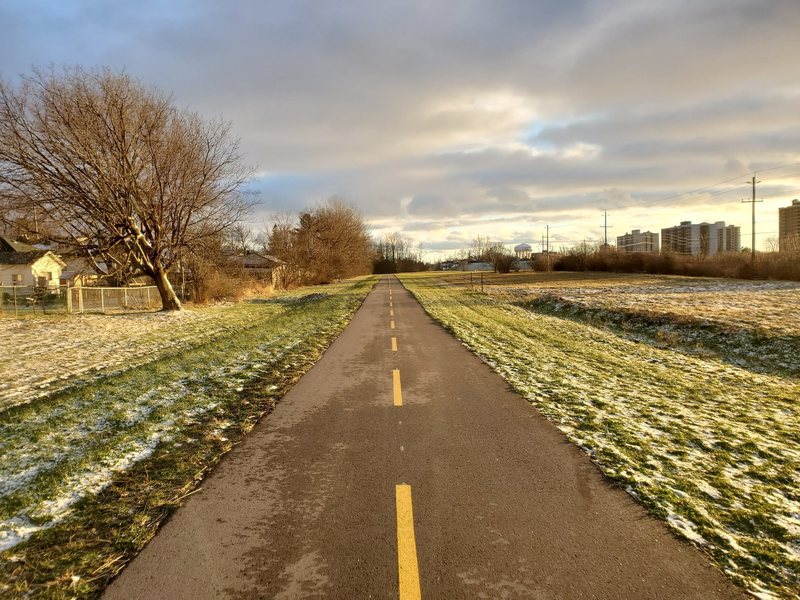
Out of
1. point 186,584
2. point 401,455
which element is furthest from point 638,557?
point 186,584

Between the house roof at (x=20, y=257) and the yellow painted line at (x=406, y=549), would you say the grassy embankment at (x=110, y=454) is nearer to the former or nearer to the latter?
the yellow painted line at (x=406, y=549)

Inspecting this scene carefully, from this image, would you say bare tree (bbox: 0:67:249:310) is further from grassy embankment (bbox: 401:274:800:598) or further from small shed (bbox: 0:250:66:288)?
small shed (bbox: 0:250:66:288)

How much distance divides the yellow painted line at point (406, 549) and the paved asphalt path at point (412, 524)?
1 cm

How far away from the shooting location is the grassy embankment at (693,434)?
135 inches

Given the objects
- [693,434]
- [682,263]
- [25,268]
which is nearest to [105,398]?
[693,434]

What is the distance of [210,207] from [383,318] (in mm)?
12375

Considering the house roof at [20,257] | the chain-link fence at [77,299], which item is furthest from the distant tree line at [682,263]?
the house roof at [20,257]

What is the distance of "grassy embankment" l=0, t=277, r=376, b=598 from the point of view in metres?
3.31

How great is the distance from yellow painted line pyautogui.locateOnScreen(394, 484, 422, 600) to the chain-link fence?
81.5 feet

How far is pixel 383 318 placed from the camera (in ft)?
62.8

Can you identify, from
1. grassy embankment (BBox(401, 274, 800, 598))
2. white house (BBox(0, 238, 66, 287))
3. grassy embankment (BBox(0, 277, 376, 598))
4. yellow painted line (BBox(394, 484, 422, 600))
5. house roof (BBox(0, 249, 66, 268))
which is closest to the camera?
yellow painted line (BBox(394, 484, 422, 600))

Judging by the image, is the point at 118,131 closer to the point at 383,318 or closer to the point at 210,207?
the point at 210,207

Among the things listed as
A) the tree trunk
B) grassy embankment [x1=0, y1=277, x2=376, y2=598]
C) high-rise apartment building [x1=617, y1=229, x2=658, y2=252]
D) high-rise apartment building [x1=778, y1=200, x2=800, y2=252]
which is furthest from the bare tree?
high-rise apartment building [x1=617, y1=229, x2=658, y2=252]

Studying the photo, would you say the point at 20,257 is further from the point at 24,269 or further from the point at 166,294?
the point at 166,294
